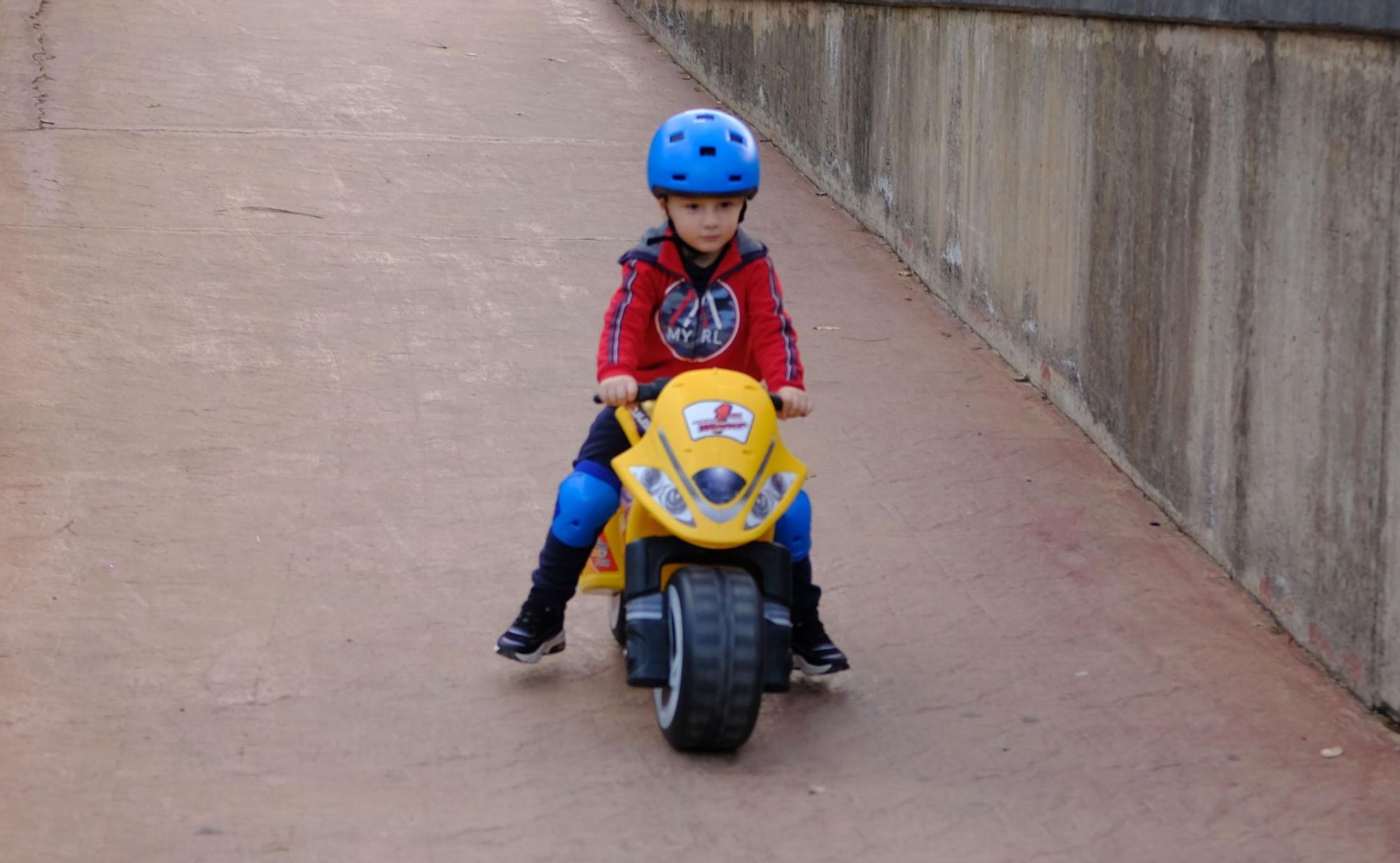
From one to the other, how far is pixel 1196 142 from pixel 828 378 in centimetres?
236

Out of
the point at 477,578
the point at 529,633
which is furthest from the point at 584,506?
the point at 477,578

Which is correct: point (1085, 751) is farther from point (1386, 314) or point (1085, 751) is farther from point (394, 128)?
point (394, 128)

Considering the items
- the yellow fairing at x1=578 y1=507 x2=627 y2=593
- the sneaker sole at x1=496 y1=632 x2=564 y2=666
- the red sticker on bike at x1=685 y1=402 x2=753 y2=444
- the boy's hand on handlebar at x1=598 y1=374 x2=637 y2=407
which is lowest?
the sneaker sole at x1=496 y1=632 x2=564 y2=666

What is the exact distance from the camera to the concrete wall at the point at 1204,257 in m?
4.97

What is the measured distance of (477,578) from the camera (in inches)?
232

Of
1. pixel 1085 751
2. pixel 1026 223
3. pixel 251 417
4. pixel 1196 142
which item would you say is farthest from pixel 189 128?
pixel 1085 751

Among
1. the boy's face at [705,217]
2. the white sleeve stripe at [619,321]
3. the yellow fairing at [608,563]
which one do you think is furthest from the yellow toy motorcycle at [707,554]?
the boy's face at [705,217]

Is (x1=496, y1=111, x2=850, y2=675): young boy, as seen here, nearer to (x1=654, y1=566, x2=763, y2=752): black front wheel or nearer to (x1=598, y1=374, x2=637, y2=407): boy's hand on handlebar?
(x1=598, y1=374, x2=637, y2=407): boy's hand on handlebar

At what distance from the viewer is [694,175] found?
4.68 metres

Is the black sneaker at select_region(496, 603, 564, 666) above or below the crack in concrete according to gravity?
below

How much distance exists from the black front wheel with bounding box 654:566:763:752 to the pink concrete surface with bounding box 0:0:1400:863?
0.14m

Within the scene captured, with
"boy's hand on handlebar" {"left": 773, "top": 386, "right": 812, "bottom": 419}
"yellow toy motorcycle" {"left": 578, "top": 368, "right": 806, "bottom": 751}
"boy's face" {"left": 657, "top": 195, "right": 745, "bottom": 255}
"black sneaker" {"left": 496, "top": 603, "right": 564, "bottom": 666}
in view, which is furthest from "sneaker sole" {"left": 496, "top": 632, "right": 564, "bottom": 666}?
"boy's face" {"left": 657, "top": 195, "right": 745, "bottom": 255}

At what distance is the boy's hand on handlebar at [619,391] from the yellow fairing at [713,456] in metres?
0.08

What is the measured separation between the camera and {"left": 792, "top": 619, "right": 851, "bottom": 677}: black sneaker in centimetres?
513
